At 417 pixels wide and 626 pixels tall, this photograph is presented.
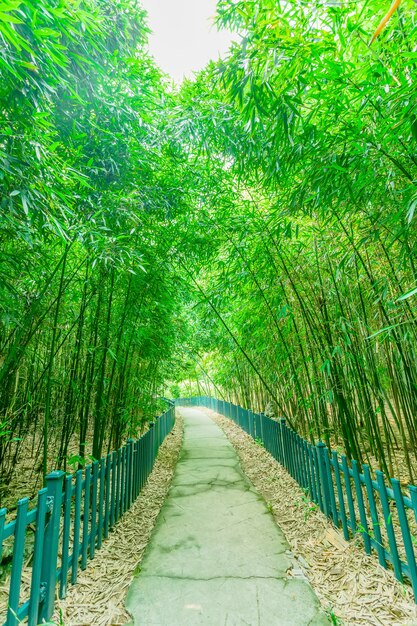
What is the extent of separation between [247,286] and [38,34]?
2.46m

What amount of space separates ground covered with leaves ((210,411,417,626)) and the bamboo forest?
0.02 m

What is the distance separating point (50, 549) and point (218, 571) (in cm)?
96

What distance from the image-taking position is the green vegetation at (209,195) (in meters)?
1.44

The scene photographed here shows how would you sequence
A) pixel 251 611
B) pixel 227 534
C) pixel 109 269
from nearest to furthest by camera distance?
pixel 251 611 → pixel 227 534 → pixel 109 269

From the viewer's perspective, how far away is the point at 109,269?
99.3 inches

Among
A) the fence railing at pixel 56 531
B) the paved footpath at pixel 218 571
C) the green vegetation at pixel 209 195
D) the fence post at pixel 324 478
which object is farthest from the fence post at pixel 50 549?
the fence post at pixel 324 478

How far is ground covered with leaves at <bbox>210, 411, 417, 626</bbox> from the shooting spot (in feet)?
4.66

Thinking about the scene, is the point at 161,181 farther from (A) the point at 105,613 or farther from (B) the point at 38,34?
(A) the point at 105,613

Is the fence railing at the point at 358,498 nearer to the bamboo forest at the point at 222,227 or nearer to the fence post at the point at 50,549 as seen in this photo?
the bamboo forest at the point at 222,227

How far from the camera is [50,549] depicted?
1.49m

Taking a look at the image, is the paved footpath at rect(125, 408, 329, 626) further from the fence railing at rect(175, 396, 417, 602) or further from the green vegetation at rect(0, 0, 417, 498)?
the green vegetation at rect(0, 0, 417, 498)

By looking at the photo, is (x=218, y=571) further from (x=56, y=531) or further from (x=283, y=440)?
(x=283, y=440)

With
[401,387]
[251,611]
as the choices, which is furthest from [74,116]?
[401,387]

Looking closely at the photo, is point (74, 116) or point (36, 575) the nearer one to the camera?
point (36, 575)
